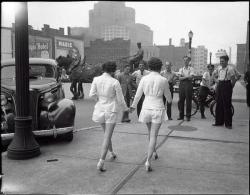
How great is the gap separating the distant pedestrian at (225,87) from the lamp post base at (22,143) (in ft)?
16.3

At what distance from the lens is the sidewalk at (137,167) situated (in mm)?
3623

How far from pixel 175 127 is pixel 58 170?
4.20 metres

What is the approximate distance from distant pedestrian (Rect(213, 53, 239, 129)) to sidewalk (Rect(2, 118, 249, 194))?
998 millimetres

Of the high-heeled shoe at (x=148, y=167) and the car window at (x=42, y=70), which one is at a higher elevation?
the car window at (x=42, y=70)

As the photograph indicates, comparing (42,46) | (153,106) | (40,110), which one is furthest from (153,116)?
(42,46)

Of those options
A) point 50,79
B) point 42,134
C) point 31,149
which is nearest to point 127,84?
point 50,79

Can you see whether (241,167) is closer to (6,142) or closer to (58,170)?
(58,170)

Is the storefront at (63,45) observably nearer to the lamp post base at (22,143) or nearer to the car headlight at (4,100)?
the car headlight at (4,100)

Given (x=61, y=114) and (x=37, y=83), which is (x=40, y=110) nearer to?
(x=61, y=114)

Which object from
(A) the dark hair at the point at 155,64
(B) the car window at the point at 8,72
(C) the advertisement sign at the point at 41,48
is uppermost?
(C) the advertisement sign at the point at 41,48

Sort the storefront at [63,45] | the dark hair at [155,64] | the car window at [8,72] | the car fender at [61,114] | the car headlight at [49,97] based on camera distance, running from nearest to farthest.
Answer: the dark hair at [155,64], the car fender at [61,114], the car headlight at [49,97], the car window at [8,72], the storefront at [63,45]

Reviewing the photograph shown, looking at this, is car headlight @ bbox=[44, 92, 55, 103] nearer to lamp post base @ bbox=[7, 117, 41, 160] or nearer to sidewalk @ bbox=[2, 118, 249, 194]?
sidewalk @ bbox=[2, 118, 249, 194]

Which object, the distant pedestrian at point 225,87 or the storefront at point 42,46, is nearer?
the distant pedestrian at point 225,87

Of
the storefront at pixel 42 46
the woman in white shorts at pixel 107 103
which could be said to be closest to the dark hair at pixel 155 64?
the woman in white shorts at pixel 107 103
